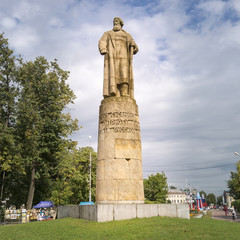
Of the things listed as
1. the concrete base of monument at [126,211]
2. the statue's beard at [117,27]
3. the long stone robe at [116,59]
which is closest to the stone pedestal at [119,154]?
the concrete base of monument at [126,211]

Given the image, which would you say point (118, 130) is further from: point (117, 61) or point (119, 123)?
point (117, 61)

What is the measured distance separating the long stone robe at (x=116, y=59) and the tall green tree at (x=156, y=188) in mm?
41246

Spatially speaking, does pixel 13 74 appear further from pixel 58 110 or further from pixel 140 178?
pixel 140 178

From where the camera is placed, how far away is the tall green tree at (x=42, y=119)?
22016 mm

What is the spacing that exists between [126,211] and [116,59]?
7081 mm

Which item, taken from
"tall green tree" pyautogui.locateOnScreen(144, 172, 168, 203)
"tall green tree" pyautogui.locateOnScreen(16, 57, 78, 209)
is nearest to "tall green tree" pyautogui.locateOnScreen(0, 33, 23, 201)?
"tall green tree" pyautogui.locateOnScreen(16, 57, 78, 209)

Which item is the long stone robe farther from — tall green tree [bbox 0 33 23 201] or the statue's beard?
tall green tree [bbox 0 33 23 201]

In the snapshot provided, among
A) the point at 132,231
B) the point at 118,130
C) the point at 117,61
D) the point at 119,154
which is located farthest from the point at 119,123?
the point at 132,231

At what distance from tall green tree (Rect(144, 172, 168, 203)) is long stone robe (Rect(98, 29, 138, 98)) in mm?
41246

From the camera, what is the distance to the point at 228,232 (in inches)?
278

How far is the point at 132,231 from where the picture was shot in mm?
7266

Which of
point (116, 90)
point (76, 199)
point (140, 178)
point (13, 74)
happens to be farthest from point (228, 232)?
point (76, 199)

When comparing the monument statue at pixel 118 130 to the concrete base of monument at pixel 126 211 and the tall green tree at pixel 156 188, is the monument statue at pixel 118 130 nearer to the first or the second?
the concrete base of monument at pixel 126 211

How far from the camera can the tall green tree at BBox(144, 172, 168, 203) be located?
50300 millimetres
